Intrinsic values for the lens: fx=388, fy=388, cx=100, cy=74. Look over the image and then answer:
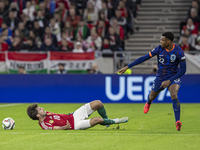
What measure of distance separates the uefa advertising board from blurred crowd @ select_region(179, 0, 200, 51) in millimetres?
3018

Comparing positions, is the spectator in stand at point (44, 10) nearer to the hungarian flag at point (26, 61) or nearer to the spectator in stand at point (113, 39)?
the spectator in stand at point (113, 39)

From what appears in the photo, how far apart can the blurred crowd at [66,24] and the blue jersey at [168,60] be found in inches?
336

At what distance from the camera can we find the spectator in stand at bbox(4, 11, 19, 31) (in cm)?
1967

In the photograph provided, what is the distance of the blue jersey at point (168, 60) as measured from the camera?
855cm

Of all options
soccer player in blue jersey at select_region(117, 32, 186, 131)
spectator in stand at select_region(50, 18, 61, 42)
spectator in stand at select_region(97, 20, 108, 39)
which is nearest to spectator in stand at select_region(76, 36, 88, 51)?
spectator in stand at select_region(97, 20, 108, 39)

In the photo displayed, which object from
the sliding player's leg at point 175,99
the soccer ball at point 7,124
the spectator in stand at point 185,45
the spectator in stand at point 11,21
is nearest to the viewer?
the sliding player's leg at point 175,99

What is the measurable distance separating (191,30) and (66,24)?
235 inches

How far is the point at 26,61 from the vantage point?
1598 centimetres

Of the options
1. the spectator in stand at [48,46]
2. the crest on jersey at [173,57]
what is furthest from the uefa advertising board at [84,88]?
the crest on jersey at [173,57]

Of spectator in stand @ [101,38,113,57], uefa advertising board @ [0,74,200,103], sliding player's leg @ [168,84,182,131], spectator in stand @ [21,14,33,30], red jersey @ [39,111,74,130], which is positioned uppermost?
spectator in stand @ [21,14,33,30]

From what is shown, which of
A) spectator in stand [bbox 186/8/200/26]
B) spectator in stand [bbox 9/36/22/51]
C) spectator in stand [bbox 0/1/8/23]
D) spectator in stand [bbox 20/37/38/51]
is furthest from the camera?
spectator in stand [bbox 0/1/8/23]

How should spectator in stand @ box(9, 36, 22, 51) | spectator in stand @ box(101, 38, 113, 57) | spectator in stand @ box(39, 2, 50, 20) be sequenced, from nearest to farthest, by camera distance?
spectator in stand @ box(101, 38, 113, 57) < spectator in stand @ box(9, 36, 22, 51) < spectator in stand @ box(39, 2, 50, 20)

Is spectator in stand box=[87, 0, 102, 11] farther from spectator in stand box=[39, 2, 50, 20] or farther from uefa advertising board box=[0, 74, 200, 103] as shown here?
uefa advertising board box=[0, 74, 200, 103]

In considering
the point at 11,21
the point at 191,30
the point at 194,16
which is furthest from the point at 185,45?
the point at 11,21
